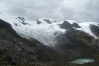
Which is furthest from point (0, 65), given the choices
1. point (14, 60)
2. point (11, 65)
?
point (14, 60)

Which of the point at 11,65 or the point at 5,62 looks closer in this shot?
the point at 11,65

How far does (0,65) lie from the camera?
15612 centimetres

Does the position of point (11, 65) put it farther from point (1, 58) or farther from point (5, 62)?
point (1, 58)

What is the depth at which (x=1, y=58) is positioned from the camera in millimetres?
187125

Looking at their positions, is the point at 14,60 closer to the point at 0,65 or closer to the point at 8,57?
the point at 8,57

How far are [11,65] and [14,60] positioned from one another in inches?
843

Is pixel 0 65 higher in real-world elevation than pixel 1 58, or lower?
lower

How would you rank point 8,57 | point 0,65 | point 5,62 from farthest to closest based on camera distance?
point 8,57 → point 5,62 → point 0,65

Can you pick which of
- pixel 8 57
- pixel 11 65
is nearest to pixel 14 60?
pixel 8 57

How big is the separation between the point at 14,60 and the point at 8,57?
677cm

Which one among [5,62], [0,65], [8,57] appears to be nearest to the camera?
[0,65]

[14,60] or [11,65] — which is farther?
[14,60]

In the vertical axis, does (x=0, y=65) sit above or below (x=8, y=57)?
below

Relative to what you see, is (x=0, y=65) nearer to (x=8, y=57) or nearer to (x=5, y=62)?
(x=5, y=62)
